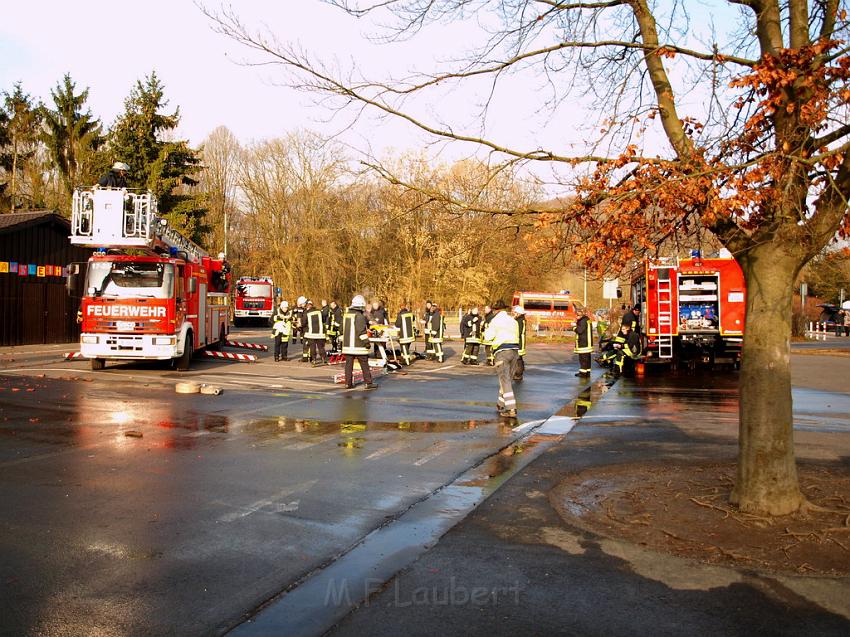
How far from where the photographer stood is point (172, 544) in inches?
210

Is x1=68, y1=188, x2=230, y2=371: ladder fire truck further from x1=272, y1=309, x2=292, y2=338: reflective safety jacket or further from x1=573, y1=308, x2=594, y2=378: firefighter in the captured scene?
x1=573, y1=308, x2=594, y2=378: firefighter

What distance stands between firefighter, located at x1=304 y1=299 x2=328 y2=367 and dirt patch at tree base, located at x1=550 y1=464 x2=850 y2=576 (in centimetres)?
1349

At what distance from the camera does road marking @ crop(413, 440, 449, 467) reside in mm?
8391

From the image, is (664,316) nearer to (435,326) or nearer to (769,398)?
(435,326)

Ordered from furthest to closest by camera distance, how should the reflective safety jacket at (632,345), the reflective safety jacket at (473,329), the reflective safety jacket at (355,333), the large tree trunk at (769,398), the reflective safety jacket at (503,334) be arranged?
the reflective safety jacket at (473,329)
the reflective safety jacket at (632,345)
the reflective safety jacket at (355,333)
the reflective safety jacket at (503,334)
the large tree trunk at (769,398)

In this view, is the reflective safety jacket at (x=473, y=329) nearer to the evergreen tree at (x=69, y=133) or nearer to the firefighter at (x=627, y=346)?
the firefighter at (x=627, y=346)

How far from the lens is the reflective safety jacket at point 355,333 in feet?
49.4

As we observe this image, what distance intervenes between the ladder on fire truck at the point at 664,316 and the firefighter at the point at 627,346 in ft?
2.50

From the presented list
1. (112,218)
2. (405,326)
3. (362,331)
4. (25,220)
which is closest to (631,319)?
(405,326)

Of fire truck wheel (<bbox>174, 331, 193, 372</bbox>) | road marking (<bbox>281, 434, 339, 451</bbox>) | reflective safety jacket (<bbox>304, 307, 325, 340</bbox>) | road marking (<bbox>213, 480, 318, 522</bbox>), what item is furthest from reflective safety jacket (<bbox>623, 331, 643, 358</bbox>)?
road marking (<bbox>213, 480, 318, 522</bbox>)

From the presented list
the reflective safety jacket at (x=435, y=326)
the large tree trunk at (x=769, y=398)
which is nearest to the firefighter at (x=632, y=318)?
Result: the reflective safety jacket at (x=435, y=326)

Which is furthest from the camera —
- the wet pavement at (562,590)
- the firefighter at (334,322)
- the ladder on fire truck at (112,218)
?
the firefighter at (334,322)

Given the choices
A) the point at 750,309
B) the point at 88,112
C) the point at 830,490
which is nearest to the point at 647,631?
the point at 750,309

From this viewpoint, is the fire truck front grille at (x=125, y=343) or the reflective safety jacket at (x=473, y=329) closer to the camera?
the fire truck front grille at (x=125, y=343)
